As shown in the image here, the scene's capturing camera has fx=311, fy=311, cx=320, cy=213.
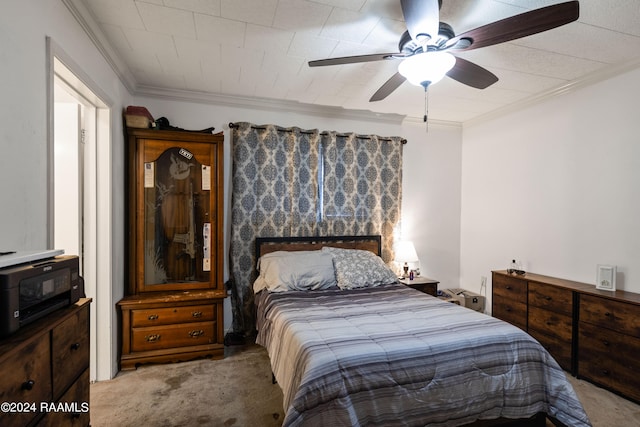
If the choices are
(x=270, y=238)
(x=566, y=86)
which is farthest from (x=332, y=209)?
(x=566, y=86)

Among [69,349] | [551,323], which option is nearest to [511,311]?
[551,323]

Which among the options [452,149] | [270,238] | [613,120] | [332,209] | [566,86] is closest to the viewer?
[613,120]

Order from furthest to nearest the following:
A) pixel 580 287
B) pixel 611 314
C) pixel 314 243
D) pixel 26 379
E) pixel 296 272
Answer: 1. pixel 314 243
2. pixel 296 272
3. pixel 580 287
4. pixel 611 314
5. pixel 26 379

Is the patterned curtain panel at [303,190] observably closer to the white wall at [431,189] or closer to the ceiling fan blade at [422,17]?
the white wall at [431,189]

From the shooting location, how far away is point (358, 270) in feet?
10.2

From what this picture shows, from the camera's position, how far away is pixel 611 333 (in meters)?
2.36

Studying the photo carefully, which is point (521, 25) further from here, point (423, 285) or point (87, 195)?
point (87, 195)

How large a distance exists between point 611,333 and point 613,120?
5.81 feet

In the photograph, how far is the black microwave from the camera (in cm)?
86

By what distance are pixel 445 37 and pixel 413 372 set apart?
190 centimetres

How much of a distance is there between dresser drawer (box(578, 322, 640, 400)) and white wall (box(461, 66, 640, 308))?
0.51m

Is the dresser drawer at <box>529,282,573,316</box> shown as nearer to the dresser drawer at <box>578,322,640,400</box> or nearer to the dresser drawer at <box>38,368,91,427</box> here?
the dresser drawer at <box>578,322,640,400</box>

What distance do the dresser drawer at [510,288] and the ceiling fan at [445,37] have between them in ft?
6.63

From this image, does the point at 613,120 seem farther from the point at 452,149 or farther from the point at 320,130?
the point at 320,130
